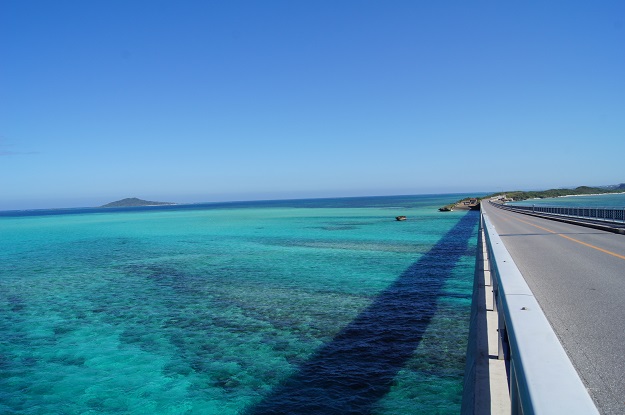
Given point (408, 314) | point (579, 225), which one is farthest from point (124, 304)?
point (579, 225)

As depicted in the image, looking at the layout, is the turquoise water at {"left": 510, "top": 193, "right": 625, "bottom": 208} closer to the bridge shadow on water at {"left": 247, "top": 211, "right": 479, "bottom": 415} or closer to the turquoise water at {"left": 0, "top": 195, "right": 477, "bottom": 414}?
the turquoise water at {"left": 0, "top": 195, "right": 477, "bottom": 414}

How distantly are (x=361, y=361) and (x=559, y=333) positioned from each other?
5707 mm

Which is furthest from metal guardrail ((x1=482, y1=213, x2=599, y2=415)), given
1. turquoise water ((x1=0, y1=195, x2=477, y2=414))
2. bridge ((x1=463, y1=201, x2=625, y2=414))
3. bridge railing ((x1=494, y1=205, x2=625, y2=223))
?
bridge railing ((x1=494, y1=205, x2=625, y2=223))

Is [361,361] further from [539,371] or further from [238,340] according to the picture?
[539,371]

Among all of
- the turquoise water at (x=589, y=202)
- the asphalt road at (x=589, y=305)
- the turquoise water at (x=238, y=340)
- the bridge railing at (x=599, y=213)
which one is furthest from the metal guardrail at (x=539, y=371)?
the turquoise water at (x=589, y=202)

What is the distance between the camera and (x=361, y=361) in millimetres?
10414

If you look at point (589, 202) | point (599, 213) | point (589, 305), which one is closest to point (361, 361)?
point (589, 305)

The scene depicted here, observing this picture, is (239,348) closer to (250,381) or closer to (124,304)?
(250,381)

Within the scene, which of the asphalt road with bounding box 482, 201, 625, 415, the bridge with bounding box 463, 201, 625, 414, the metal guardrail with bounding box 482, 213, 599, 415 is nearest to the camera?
the metal guardrail with bounding box 482, 213, 599, 415

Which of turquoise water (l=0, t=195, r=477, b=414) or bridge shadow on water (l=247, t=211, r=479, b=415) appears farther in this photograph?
turquoise water (l=0, t=195, r=477, b=414)

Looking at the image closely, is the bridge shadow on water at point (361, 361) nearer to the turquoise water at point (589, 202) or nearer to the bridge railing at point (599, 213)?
the bridge railing at point (599, 213)

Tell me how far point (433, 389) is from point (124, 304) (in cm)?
1202

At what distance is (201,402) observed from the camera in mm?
8633

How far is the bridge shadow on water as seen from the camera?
8523 mm
